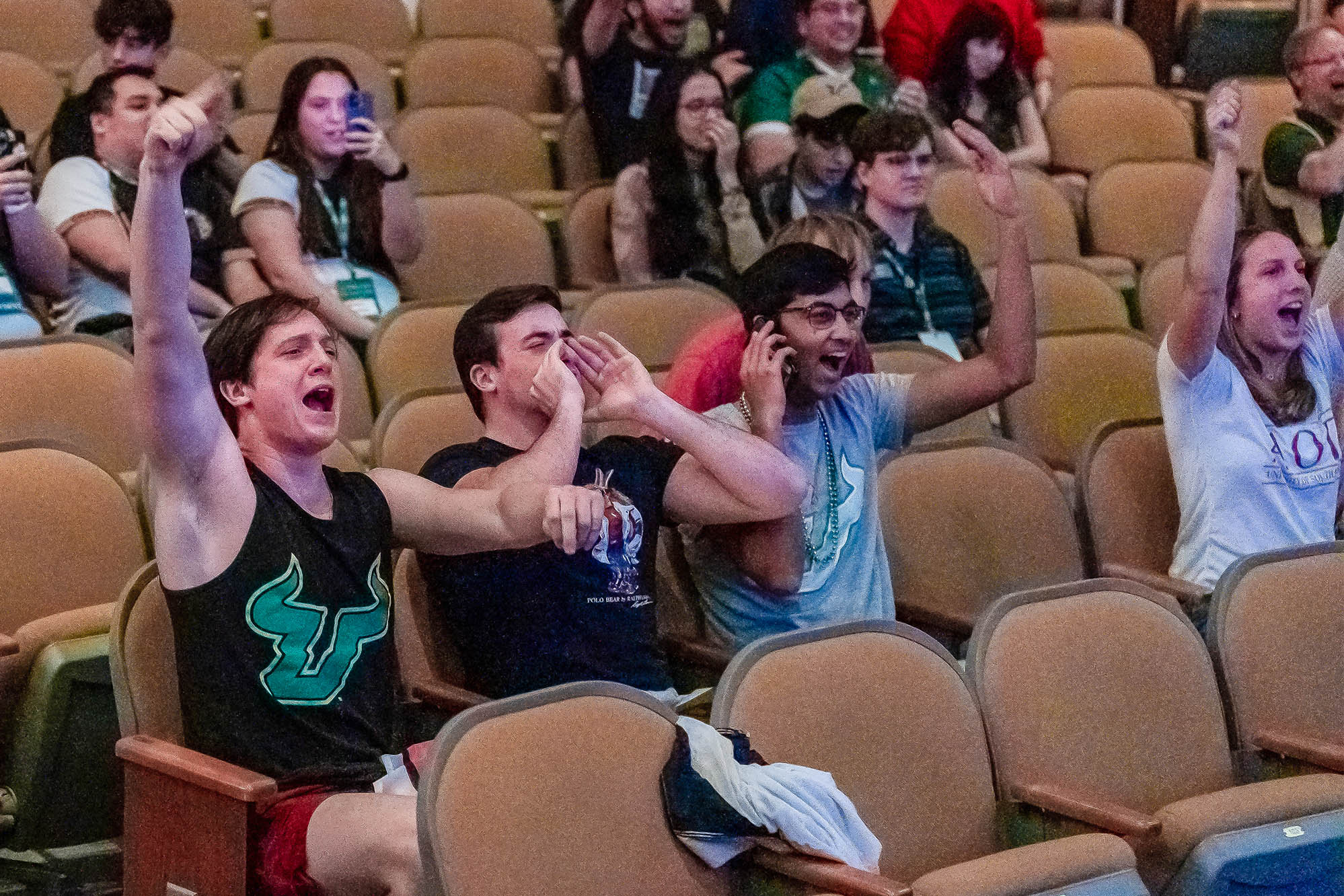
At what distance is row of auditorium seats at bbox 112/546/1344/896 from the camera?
2.03 meters

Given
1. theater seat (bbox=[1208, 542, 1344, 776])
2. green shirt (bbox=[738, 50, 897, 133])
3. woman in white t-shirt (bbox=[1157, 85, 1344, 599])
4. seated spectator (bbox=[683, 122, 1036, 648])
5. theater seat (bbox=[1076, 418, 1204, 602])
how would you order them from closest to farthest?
theater seat (bbox=[1208, 542, 1344, 776]), seated spectator (bbox=[683, 122, 1036, 648]), woman in white t-shirt (bbox=[1157, 85, 1344, 599]), theater seat (bbox=[1076, 418, 1204, 602]), green shirt (bbox=[738, 50, 897, 133])

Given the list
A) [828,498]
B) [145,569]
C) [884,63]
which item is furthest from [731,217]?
[145,569]

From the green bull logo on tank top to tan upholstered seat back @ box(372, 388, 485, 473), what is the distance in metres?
0.67

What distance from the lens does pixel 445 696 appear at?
2.44m

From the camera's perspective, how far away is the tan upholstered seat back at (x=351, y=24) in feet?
16.6

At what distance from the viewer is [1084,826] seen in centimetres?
228

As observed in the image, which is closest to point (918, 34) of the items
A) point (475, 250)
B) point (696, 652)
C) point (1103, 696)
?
point (475, 250)

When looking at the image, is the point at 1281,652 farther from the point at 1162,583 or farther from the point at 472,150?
the point at 472,150

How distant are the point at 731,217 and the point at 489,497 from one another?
1710 millimetres

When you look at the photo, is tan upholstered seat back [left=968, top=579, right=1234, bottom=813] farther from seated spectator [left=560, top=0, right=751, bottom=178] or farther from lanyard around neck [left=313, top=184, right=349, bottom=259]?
seated spectator [left=560, top=0, right=751, bottom=178]

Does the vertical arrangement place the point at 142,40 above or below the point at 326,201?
above

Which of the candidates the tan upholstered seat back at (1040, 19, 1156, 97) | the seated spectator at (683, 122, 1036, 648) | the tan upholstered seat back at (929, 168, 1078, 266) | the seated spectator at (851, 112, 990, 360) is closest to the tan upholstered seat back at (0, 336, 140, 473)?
the seated spectator at (683, 122, 1036, 648)

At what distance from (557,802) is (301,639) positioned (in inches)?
16.1

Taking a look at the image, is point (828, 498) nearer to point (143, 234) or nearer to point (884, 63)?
point (143, 234)
